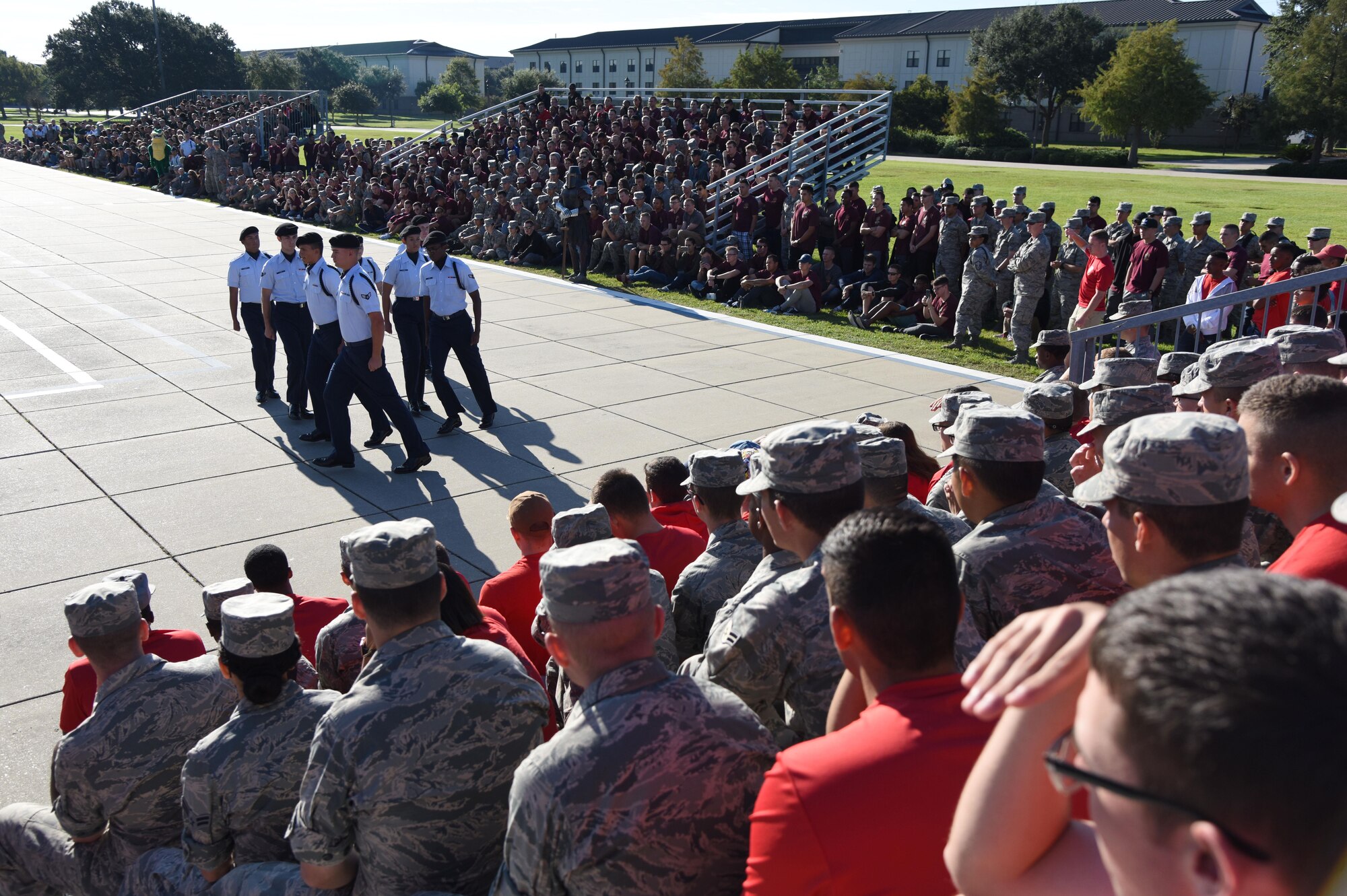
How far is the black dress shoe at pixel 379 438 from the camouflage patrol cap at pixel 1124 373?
6188mm

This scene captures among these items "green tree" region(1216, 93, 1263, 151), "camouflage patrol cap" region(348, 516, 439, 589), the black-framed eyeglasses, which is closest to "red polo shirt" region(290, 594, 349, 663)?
"camouflage patrol cap" region(348, 516, 439, 589)

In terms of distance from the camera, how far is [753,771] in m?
2.46

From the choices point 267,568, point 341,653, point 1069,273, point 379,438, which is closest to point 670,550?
point 341,653

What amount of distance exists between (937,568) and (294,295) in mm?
9401

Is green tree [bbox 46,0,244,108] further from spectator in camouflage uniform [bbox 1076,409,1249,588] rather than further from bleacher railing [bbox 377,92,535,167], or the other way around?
spectator in camouflage uniform [bbox 1076,409,1249,588]

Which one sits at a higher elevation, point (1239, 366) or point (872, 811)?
point (1239, 366)

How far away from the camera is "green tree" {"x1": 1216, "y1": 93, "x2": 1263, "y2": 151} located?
187ft

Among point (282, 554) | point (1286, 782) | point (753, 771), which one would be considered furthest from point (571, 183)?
point (1286, 782)

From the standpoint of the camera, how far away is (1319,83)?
45938mm

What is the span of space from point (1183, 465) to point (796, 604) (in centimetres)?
106

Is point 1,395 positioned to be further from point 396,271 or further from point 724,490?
point 724,490

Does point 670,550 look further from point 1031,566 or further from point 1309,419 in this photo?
point 1309,419

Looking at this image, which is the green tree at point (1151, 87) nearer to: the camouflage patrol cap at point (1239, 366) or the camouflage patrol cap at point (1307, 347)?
the camouflage patrol cap at point (1307, 347)

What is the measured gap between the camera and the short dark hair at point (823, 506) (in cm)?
312
